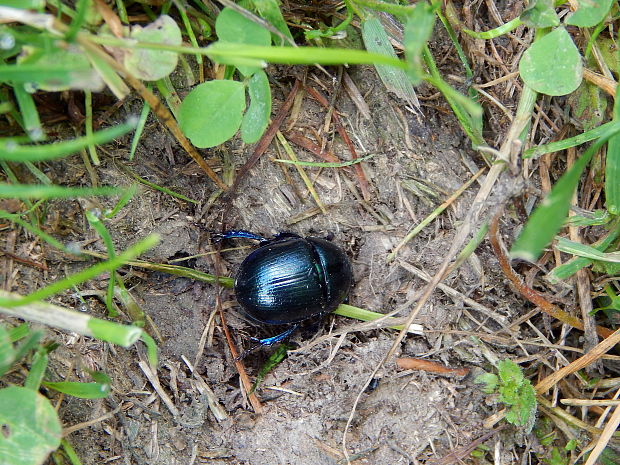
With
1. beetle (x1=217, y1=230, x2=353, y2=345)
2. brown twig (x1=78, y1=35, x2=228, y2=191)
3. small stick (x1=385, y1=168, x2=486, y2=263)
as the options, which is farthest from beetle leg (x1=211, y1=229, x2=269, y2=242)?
small stick (x1=385, y1=168, x2=486, y2=263)

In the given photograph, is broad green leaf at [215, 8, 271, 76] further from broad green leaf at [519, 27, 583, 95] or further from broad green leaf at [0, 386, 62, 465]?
broad green leaf at [0, 386, 62, 465]

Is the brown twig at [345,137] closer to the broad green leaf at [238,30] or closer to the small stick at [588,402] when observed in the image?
the broad green leaf at [238,30]

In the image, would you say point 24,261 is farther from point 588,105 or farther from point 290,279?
point 588,105

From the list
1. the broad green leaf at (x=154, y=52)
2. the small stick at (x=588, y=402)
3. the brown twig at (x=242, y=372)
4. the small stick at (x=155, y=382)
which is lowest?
the brown twig at (x=242, y=372)

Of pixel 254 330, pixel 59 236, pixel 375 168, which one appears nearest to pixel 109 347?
pixel 59 236

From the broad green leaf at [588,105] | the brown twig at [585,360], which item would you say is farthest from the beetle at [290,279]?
the broad green leaf at [588,105]

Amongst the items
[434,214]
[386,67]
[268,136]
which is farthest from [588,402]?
[268,136]
